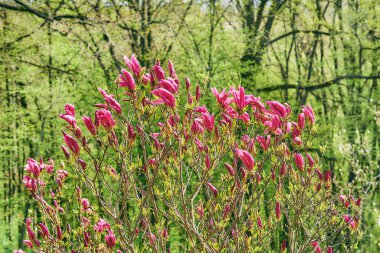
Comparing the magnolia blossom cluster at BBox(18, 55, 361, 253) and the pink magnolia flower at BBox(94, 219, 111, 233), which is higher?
the magnolia blossom cluster at BBox(18, 55, 361, 253)

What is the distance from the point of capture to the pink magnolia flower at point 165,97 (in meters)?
2.55

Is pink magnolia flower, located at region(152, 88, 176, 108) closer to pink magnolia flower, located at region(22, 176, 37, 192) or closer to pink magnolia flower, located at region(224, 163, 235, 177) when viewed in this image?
pink magnolia flower, located at region(224, 163, 235, 177)

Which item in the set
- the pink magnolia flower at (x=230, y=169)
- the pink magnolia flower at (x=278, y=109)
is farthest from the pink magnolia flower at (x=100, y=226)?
the pink magnolia flower at (x=278, y=109)

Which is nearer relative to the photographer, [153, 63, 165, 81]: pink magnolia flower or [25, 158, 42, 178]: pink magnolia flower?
[153, 63, 165, 81]: pink magnolia flower

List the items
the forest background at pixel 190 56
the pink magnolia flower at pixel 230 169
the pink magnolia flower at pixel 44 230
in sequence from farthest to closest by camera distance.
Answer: the forest background at pixel 190 56
the pink magnolia flower at pixel 44 230
the pink magnolia flower at pixel 230 169

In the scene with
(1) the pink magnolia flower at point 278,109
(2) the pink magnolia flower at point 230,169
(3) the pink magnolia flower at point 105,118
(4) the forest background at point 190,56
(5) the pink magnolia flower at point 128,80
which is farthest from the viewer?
(4) the forest background at point 190,56

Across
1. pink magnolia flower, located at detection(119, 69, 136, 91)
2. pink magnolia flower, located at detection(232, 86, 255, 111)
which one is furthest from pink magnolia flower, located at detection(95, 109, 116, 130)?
pink magnolia flower, located at detection(232, 86, 255, 111)

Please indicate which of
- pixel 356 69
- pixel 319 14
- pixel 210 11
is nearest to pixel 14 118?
pixel 210 11

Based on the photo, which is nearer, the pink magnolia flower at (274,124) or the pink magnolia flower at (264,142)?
the pink magnolia flower at (274,124)

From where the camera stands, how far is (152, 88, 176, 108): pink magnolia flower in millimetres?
2547

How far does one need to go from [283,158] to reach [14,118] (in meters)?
11.4

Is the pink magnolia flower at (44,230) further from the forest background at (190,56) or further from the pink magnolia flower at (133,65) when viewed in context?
the forest background at (190,56)

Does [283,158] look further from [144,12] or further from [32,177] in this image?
[144,12]

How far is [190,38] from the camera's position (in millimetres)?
13781
